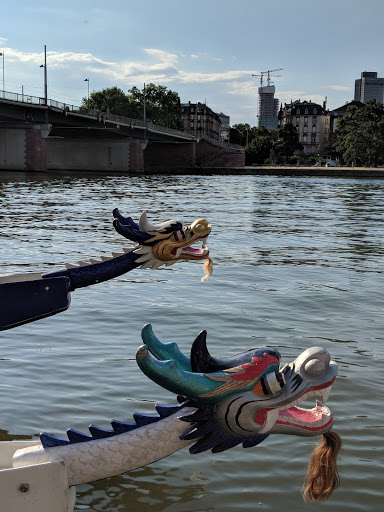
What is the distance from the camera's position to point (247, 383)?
294cm

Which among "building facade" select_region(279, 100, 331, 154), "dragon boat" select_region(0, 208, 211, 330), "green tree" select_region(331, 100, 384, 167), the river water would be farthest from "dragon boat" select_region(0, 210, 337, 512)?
"building facade" select_region(279, 100, 331, 154)

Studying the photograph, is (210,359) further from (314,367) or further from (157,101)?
(157,101)

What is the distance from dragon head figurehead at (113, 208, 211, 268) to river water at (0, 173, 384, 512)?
1.19m

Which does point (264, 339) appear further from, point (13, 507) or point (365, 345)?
point (13, 507)

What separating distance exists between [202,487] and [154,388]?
1.65 meters

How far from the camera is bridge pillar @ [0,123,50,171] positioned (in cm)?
6288

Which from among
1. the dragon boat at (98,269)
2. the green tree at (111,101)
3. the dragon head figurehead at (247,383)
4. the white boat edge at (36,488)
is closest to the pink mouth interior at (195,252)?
the dragon boat at (98,269)

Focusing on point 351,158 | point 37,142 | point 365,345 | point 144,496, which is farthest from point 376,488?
point 351,158

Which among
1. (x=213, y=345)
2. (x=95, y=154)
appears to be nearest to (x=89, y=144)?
(x=95, y=154)

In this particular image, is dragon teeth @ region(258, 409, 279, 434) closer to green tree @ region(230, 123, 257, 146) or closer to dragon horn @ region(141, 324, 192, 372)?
dragon horn @ region(141, 324, 192, 372)

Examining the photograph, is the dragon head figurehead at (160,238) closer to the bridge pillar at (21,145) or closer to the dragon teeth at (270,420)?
the dragon teeth at (270,420)

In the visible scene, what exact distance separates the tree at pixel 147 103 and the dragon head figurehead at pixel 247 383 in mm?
132251

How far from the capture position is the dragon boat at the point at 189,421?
2.88 metres

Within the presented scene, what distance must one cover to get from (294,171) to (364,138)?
16580mm
